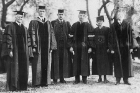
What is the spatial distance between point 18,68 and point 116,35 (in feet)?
12.3

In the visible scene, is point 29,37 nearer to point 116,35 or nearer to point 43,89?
point 43,89

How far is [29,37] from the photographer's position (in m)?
8.50

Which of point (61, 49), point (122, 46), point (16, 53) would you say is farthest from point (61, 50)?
point (122, 46)

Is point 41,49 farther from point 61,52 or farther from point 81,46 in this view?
point 81,46

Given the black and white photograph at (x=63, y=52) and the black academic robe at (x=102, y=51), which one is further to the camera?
the black academic robe at (x=102, y=51)

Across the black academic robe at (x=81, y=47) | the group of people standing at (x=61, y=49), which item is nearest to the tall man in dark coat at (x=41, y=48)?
the group of people standing at (x=61, y=49)

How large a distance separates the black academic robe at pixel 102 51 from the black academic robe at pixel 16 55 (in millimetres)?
2817

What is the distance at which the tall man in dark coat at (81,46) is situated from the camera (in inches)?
375

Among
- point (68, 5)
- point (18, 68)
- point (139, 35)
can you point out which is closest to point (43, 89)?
point (18, 68)

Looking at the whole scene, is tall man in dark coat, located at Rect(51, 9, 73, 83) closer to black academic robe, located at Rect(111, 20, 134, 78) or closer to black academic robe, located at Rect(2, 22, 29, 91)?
black academic robe, located at Rect(2, 22, 29, 91)

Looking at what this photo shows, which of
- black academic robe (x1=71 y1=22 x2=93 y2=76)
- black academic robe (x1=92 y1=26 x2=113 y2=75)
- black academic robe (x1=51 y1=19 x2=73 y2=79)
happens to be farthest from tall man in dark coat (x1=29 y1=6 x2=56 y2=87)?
black academic robe (x1=92 y1=26 x2=113 y2=75)

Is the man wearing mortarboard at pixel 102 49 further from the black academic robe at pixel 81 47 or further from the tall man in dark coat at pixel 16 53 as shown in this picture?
the tall man in dark coat at pixel 16 53

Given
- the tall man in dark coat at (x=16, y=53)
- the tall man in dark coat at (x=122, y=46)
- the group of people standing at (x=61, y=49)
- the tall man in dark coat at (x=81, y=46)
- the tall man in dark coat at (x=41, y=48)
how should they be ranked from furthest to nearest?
1. the tall man in dark coat at (x=81, y=46)
2. the tall man in dark coat at (x=122, y=46)
3. the tall man in dark coat at (x=41, y=48)
4. the group of people standing at (x=61, y=49)
5. the tall man in dark coat at (x=16, y=53)

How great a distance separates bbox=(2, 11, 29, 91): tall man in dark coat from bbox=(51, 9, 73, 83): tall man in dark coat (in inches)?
62.6
